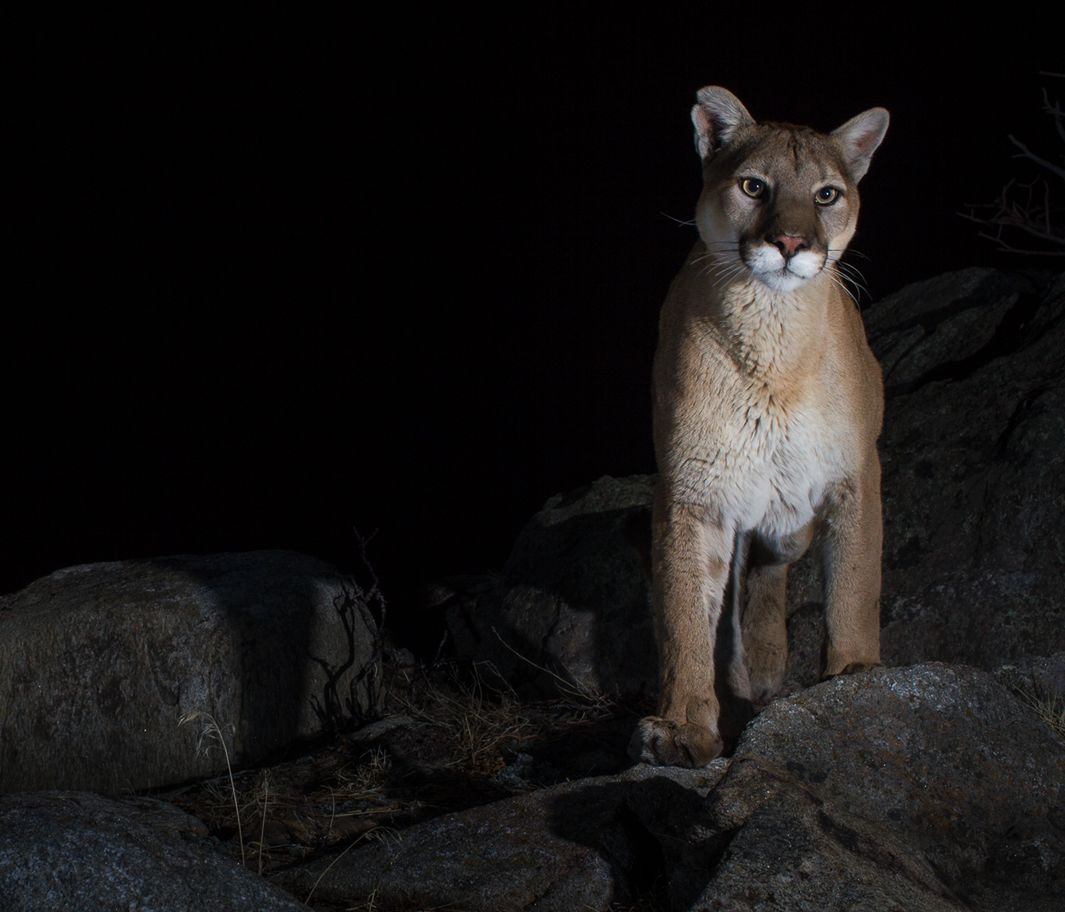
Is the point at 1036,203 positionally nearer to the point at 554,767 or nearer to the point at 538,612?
the point at 538,612

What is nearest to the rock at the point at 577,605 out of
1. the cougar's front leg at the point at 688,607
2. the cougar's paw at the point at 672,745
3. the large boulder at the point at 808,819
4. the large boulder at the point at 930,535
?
the large boulder at the point at 930,535

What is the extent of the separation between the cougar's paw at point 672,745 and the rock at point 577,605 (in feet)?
3.91

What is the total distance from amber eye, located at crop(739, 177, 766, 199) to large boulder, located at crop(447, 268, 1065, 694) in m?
1.47

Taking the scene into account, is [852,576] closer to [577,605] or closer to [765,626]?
[765,626]

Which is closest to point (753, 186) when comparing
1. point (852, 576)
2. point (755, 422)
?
point (755, 422)

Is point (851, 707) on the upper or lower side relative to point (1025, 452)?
lower

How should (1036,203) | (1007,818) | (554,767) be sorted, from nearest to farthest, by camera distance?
(1007,818) → (554,767) → (1036,203)

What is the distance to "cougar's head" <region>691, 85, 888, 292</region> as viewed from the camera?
337 cm

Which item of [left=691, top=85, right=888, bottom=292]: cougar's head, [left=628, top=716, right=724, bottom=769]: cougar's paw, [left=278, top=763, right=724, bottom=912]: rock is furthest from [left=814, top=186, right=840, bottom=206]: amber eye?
[left=278, top=763, right=724, bottom=912]: rock

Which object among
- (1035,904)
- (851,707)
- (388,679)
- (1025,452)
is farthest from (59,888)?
(1025,452)

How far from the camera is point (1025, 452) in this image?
4273 millimetres

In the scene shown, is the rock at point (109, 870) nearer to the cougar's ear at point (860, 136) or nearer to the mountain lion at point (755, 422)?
the mountain lion at point (755, 422)

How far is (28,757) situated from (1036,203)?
17.2 feet

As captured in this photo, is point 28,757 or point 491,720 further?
point 491,720
